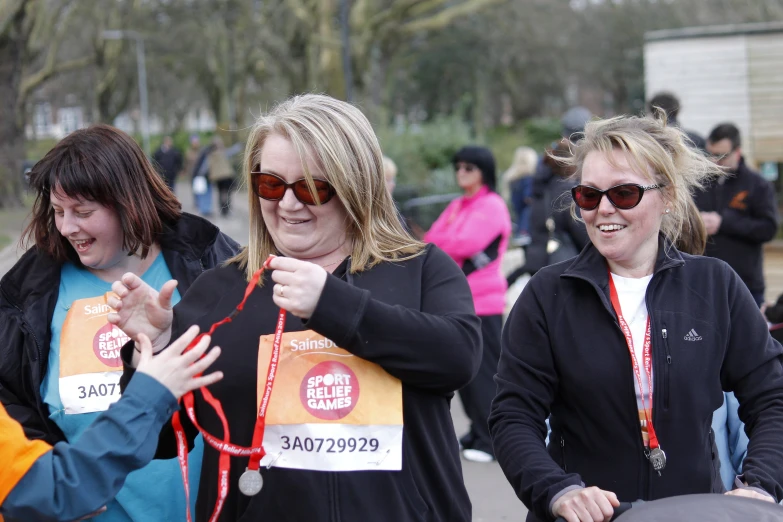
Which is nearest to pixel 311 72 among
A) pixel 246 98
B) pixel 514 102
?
pixel 246 98

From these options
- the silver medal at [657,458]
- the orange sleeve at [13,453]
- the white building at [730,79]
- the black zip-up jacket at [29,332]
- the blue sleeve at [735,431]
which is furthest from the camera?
the white building at [730,79]

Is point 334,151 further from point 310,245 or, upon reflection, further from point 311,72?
point 311,72

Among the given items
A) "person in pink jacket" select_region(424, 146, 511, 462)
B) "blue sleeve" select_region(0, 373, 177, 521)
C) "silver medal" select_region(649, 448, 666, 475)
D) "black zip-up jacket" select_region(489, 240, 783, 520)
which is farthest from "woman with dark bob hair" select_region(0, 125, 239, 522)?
"person in pink jacket" select_region(424, 146, 511, 462)

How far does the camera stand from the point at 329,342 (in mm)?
2311

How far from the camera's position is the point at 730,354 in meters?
2.63

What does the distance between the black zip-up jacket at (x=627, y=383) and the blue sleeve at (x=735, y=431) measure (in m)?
0.30

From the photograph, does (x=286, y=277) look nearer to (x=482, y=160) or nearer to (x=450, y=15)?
(x=482, y=160)

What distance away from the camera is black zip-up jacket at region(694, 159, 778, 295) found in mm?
5977

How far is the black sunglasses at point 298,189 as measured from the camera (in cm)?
236

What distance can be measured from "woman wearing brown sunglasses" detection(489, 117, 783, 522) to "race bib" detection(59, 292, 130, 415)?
1.12 metres

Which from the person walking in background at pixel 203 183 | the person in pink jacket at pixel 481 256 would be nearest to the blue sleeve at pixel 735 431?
the person in pink jacket at pixel 481 256

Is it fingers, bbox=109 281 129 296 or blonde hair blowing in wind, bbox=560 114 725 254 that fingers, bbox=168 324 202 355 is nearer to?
fingers, bbox=109 281 129 296

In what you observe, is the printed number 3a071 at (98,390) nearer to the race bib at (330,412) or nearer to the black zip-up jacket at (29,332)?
the black zip-up jacket at (29,332)

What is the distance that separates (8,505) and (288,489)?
61 cm
